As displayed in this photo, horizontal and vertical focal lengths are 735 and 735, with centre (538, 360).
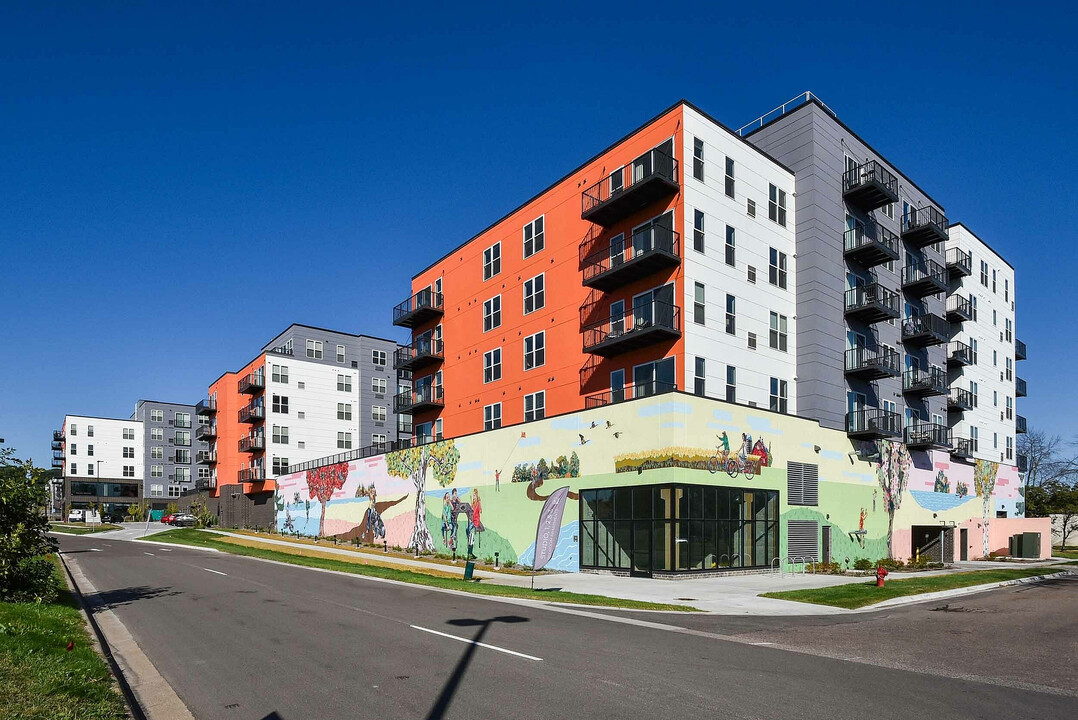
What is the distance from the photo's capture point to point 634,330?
33.7m

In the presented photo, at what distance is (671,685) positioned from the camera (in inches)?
400

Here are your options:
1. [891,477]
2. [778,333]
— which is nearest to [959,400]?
[891,477]

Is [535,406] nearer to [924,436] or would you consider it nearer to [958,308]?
[924,436]

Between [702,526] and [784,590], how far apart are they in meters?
5.56

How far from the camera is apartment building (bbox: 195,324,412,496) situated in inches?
2928

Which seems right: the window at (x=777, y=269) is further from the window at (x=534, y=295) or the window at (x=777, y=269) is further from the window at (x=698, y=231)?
the window at (x=534, y=295)

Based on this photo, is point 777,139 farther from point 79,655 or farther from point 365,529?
point 79,655

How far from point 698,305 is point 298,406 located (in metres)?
53.8

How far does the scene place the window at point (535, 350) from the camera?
4162 centimetres

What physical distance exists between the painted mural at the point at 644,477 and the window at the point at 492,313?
8043 millimetres

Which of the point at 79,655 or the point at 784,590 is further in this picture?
the point at 784,590

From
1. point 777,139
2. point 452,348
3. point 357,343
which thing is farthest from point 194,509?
point 777,139

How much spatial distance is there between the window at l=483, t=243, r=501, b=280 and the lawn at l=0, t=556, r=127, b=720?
35906mm

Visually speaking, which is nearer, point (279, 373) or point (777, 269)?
point (777, 269)
